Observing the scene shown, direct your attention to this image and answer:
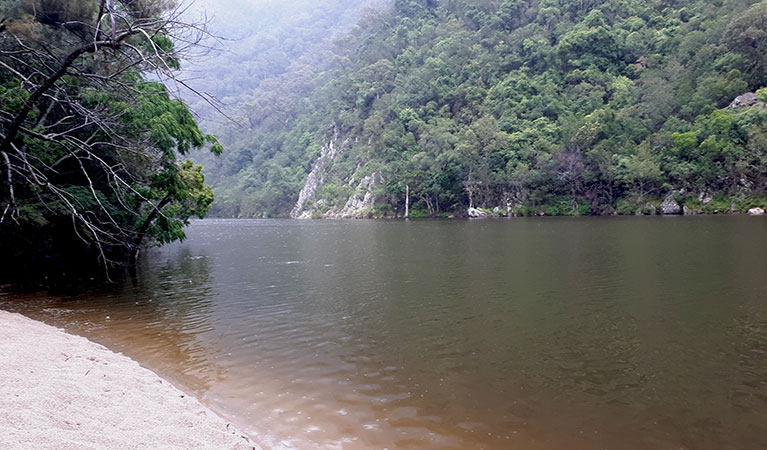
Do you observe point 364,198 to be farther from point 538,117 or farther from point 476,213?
point 538,117

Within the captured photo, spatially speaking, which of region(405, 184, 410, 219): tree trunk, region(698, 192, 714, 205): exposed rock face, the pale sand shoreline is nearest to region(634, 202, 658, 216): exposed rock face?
region(698, 192, 714, 205): exposed rock face

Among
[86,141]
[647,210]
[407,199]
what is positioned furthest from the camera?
[407,199]

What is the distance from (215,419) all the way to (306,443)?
106 centimetres

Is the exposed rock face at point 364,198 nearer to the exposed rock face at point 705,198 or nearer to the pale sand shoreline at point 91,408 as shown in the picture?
the exposed rock face at point 705,198

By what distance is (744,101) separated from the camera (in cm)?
5566

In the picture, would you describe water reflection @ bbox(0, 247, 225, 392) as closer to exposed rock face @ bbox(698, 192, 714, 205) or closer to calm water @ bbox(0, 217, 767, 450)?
calm water @ bbox(0, 217, 767, 450)

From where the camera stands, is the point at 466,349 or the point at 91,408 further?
the point at 466,349

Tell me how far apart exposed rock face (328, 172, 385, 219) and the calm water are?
7033 cm

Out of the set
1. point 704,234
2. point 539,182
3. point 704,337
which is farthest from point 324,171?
point 704,337

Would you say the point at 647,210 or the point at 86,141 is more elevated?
the point at 86,141

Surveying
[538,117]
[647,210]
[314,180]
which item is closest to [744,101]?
[647,210]

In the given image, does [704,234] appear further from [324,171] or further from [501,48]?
[324,171]

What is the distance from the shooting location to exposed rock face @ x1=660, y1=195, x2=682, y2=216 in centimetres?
5575

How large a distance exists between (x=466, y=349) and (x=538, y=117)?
244ft
